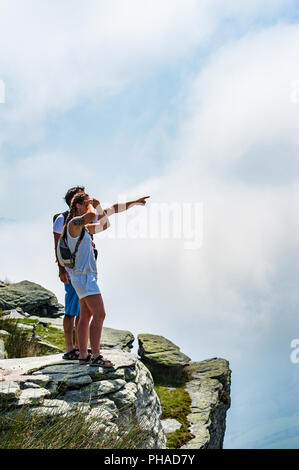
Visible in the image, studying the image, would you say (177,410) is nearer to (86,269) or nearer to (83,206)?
(86,269)

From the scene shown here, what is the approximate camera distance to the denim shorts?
738 cm

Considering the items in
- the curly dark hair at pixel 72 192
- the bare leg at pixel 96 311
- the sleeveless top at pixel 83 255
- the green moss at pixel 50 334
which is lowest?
the green moss at pixel 50 334

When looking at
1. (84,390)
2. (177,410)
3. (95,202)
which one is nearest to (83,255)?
(95,202)

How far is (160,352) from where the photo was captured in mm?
18344

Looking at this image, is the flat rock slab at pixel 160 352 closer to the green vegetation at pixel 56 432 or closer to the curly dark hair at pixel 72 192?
the green vegetation at pixel 56 432

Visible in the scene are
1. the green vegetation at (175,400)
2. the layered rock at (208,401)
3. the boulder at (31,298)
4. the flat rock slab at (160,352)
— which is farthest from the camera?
the boulder at (31,298)

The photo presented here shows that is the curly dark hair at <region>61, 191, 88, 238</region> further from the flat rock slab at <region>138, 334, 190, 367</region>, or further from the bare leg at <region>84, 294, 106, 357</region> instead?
the flat rock slab at <region>138, 334, 190, 367</region>

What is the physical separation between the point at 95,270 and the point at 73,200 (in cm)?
113

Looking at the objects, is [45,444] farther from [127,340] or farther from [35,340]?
[127,340]

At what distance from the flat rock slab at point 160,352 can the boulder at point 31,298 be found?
4.14m

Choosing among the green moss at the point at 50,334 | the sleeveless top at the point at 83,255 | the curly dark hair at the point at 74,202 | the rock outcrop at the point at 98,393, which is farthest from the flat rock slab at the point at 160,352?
the curly dark hair at the point at 74,202

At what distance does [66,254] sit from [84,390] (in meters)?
2.11

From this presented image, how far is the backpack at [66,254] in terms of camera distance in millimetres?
7418
